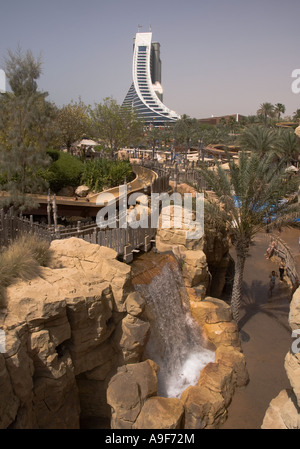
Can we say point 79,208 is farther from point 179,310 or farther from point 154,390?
point 154,390

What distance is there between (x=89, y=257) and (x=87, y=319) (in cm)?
181

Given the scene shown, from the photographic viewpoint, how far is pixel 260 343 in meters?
11.9

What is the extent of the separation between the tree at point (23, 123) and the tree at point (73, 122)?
13975 millimetres

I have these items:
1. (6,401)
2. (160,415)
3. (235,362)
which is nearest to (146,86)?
(235,362)

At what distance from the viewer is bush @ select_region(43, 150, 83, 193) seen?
17938 mm

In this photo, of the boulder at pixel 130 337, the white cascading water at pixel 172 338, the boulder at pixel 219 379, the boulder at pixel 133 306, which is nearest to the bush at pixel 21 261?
the boulder at pixel 133 306

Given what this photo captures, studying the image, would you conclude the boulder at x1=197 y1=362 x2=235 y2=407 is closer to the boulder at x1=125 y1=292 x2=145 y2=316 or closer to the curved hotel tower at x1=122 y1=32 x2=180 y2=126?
the boulder at x1=125 y1=292 x2=145 y2=316

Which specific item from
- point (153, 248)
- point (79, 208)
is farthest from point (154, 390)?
point (79, 208)

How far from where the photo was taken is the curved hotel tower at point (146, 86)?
13700cm

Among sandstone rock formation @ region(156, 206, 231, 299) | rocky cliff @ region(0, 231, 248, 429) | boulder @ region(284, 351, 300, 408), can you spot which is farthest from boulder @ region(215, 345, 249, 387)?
boulder @ region(284, 351, 300, 408)

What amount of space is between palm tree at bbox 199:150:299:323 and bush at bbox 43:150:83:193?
9.38 m

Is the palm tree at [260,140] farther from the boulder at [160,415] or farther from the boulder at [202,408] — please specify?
the boulder at [160,415]

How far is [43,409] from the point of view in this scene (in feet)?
23.2

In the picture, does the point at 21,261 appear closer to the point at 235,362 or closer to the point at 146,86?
the point at 235,362
